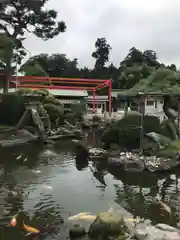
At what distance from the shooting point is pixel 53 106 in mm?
22734

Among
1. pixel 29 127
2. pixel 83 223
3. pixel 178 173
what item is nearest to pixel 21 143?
pixel 29 127

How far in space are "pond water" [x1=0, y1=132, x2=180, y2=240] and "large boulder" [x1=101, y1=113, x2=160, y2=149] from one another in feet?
7.17

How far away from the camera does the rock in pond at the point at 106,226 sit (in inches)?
241

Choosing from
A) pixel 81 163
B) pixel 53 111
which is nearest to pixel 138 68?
pixel 81 163

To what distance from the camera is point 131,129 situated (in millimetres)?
14188

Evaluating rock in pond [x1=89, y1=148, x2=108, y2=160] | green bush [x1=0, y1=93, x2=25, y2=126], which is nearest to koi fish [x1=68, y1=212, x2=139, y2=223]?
rock in pond [x1=89, y1=148, x2=108, y2=160]

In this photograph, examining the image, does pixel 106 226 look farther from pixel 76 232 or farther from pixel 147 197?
pixel 147 197

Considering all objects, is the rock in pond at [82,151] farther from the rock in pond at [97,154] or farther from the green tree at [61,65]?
the green tree at [61,65]

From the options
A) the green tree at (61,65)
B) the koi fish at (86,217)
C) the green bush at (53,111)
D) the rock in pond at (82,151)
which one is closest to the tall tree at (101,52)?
the green tree at (61,65)

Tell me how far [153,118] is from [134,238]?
8.68m

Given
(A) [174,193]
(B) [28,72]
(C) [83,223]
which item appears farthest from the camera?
(B) [28,72]

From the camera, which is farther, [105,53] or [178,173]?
[105,53]

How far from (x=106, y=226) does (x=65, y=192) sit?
2.83 m

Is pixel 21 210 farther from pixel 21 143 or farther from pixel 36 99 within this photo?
pixel 36 99
